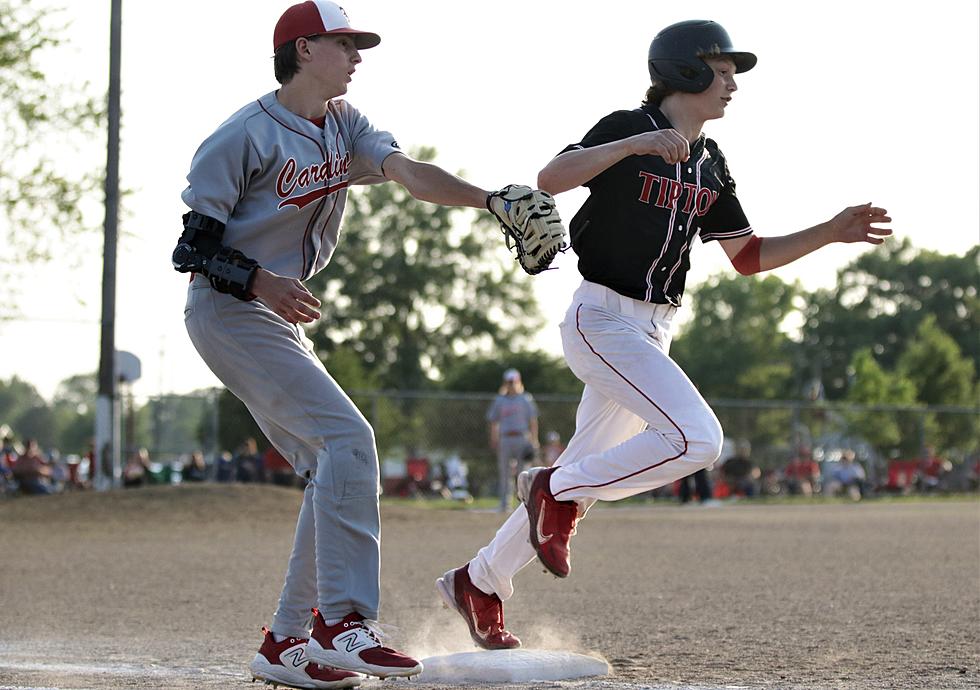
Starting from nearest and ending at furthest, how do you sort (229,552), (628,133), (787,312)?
1. (628,133)
2. (229,552)
3. (787,312)

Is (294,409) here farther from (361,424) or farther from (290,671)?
(290,671)

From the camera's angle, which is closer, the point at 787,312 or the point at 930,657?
the point at 930,657

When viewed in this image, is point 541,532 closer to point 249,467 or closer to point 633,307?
point 633,307

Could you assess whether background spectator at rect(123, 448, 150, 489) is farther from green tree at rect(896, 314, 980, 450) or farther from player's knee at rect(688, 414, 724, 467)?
green tree at rect(896, 314, 980, 450)

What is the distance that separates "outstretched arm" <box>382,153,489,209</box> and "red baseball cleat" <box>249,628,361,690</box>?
150 cm

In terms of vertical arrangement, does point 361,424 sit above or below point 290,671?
above

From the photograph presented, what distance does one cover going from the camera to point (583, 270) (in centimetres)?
539

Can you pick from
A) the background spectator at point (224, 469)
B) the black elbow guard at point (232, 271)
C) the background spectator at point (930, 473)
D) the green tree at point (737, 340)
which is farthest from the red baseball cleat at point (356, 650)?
the green tree at point (737, 340)

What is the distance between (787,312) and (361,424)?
3710 inches

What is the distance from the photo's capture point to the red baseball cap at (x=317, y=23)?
446cm

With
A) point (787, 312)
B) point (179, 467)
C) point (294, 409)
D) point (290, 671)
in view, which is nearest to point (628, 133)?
point (294, 409)

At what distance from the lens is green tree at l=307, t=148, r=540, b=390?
70312 millimetres

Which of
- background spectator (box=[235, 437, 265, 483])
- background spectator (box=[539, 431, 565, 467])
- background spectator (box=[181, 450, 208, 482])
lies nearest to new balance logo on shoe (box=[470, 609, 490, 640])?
background spectator (box=[181, 450, 208, 482])

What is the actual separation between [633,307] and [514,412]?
42.7ft
